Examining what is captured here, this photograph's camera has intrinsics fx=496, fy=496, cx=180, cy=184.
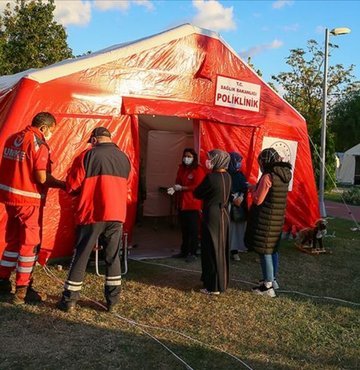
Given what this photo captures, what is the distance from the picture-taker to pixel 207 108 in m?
8.39

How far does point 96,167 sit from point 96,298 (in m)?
1.62

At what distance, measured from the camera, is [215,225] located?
19.7 feet

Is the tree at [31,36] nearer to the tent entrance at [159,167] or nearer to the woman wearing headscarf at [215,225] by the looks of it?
the tent entrance at [159,167]

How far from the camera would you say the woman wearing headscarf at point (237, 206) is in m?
7.87

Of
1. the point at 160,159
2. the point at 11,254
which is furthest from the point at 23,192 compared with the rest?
the point at 160,159

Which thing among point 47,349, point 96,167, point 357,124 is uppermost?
point 357,124

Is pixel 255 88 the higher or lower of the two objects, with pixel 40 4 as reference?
lower

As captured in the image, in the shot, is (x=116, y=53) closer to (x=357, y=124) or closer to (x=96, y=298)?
(x=96, y=298)

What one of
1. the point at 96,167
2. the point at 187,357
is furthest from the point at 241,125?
the point at 187,357

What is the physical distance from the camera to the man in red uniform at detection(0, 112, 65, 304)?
513cm

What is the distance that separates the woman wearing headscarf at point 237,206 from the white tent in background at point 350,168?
92.1 feet

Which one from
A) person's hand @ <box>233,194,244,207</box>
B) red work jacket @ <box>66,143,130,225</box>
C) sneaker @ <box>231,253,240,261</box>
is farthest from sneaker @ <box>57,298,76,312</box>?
sneaker @ <box>231,253,240,261</box>

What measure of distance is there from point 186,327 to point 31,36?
2107cm

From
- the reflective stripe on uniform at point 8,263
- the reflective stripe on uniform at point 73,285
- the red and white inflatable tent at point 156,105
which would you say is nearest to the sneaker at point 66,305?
the reflective stripe on uniform at point 73,285
